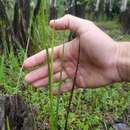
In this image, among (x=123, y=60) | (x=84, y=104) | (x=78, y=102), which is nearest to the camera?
(x=123, y=60)

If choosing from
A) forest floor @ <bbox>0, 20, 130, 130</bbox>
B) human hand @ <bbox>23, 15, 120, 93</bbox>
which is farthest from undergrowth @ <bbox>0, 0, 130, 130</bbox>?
human hand @ <bbox>23, 15, 120, 93</bbox>

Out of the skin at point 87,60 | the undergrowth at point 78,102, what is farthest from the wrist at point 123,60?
the undergrowth at point 78,102

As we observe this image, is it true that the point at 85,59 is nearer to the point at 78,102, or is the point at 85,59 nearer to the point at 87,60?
the point at 87,60

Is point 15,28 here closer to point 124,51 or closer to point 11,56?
point 11,56

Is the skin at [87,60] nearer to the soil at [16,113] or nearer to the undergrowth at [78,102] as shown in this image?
the soil at [16,113]

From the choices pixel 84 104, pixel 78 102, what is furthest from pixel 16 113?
pixel 84 104

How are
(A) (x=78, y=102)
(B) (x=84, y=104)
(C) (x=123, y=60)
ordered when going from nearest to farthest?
1. (C) (x=123, y=60)
2. (A) (x=78, y=102)
3. (B) (x=84, y=104)
